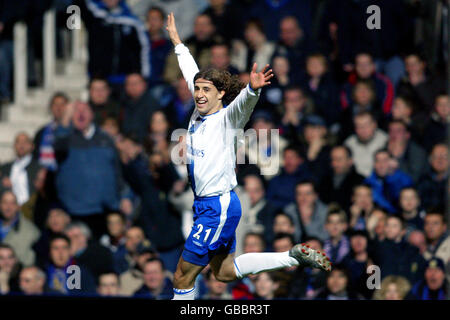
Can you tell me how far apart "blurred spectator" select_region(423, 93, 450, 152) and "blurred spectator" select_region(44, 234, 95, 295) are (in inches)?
155

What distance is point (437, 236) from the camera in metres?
9.64

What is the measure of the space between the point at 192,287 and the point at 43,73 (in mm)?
6089

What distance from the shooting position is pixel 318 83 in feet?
35.1

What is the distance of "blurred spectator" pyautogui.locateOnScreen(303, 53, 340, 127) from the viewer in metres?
10.6

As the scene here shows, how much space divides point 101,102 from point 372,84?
314cm

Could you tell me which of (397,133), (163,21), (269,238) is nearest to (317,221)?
(269,238)

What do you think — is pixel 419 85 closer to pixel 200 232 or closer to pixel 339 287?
pixel 339 287

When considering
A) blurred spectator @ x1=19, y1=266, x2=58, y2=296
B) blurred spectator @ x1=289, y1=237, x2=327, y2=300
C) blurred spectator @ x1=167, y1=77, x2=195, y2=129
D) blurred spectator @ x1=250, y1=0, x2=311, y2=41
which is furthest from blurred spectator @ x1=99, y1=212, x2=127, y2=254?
blurred spectator @ x1=250, y1=0, x2=311, y2=41

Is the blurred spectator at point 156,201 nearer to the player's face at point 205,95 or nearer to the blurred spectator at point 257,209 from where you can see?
the blurred spectator at point 257,209

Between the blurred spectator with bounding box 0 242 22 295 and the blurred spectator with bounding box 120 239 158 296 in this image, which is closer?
the blurred spectator with bounding box 120 239 158 296

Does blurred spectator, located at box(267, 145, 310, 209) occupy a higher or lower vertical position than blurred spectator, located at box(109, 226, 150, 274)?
higher

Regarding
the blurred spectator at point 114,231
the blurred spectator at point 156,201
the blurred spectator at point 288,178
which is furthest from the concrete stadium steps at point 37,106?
the blurred spectator at point 288,178

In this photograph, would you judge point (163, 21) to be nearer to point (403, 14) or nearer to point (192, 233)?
point (403, 14)

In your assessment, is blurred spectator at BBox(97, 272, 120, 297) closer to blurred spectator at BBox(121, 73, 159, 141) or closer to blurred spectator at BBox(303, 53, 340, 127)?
blurred spectator at BBox(121, 73, 159, 141)
